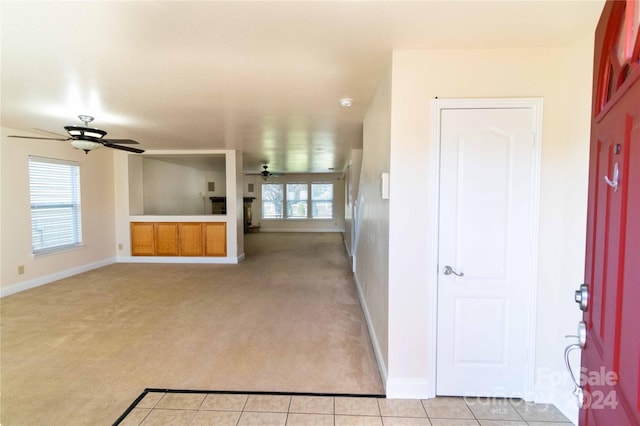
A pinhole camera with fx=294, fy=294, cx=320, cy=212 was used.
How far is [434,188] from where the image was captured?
1932 mm

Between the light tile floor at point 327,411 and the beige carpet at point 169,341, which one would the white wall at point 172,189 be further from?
the light tile floor at point 327,411

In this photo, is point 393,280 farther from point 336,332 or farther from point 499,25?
point 499,25

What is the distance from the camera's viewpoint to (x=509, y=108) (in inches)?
74.3

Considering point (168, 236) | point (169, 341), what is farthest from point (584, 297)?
point (168, 236)

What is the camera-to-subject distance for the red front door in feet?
2.51

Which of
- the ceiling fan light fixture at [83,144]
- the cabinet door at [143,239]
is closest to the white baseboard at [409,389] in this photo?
the ceiling fan light fixture at [83,144]

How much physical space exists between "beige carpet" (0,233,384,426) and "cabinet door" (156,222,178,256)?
1295mm

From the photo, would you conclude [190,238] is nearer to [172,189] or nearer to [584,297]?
[172,189]

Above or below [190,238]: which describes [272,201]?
above

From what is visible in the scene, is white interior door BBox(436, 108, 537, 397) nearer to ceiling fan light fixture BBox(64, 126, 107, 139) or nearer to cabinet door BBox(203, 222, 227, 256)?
ceiling fan light fixture BBox(64, 126, 107, 139)

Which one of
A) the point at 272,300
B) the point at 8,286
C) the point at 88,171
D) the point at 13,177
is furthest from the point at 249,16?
the point at 88,171

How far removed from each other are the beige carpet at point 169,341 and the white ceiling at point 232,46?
231 centimetres

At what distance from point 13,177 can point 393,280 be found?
213 inches

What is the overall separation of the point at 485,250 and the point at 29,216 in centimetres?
598
